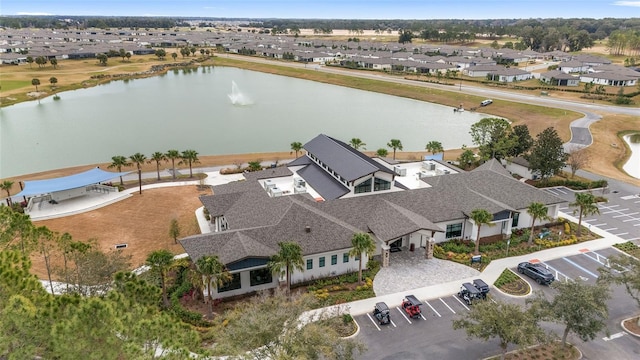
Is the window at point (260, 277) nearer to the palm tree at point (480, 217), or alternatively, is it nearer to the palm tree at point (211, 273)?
the palm tree at point (211, 273)

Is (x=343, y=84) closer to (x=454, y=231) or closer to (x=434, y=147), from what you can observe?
(x=434, y=147)

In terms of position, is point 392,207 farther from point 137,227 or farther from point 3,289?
point 3,289

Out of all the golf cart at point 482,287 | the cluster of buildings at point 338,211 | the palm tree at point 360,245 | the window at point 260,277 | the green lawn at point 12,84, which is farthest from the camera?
the green lawn at point 12,84

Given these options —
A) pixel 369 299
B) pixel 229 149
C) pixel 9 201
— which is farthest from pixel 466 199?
pixel 9 201

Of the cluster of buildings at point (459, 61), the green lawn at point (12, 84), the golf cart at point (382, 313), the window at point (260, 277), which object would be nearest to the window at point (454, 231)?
the golf cart at point (382, 313)

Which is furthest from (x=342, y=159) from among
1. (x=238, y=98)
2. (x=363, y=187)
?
(x=238, y=98)

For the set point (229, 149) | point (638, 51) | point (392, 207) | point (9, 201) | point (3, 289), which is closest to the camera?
point (3, 289)

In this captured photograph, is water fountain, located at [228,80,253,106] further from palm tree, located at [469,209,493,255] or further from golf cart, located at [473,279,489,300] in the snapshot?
golf cart, located at [473,279,489,300]
